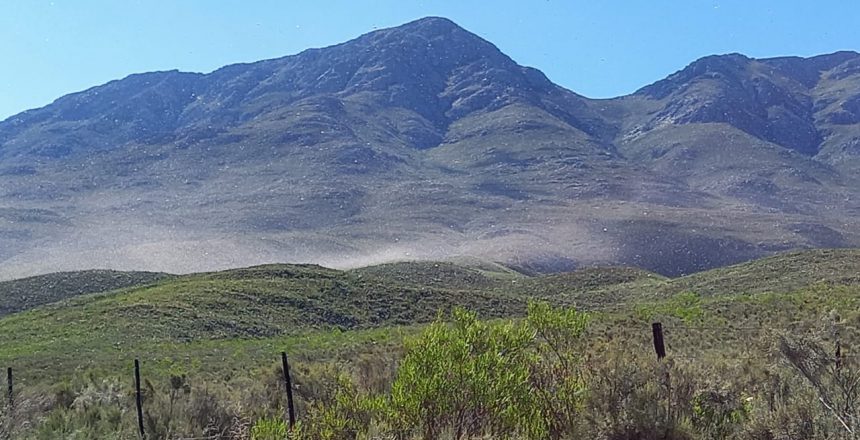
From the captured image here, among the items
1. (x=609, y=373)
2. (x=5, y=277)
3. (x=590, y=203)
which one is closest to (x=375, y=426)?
(x=609, y=373)

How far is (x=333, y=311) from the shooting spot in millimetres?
45188

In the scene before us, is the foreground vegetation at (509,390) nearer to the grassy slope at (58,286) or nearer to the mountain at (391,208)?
the grassy slope at (58,286)

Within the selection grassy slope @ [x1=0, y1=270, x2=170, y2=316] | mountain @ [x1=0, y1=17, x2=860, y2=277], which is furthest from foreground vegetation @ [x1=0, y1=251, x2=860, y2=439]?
mountain @ [x1=0, y1=17, x2=860, y2=277]

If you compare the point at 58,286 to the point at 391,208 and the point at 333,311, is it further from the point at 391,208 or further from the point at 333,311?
the point at 391,208

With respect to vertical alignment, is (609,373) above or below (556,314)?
below

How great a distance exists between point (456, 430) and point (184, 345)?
25.8 metres

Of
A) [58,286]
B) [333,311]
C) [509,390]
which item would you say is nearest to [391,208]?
[58,286]

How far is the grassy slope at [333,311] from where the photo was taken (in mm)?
25828

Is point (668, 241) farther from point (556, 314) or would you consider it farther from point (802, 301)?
point (556, 314)

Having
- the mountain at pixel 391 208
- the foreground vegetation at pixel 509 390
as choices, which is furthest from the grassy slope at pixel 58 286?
the mountain at pixel 391 208

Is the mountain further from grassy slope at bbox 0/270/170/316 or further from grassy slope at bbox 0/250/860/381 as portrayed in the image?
grassy slope at bbox 0/250/860/381

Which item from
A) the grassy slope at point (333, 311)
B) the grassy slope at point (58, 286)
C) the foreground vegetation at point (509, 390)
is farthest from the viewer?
the grassy slope at point (58, 286)

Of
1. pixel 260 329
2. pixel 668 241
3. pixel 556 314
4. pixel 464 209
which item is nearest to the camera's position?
pixel 556 314

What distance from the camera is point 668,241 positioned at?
398ft
